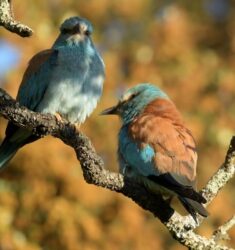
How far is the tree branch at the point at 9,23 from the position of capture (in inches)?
134

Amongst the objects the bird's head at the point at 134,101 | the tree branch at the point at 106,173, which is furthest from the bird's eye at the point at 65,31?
the tree branch at the point at 106,173

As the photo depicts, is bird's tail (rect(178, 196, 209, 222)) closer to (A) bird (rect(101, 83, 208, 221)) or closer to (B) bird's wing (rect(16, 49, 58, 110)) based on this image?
(A) bird (rect(101, 83, 208, 221))

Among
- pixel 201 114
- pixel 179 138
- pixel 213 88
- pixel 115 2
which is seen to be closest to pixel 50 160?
pixel 179 138

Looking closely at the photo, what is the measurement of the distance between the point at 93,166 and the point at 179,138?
39.4 inches

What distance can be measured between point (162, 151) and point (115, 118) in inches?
127

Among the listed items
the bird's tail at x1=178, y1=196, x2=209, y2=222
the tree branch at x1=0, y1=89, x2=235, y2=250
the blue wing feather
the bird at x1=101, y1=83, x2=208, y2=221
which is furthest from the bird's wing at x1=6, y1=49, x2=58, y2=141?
the bird's tail at x1=178, y1=196, x2=209, y2=222

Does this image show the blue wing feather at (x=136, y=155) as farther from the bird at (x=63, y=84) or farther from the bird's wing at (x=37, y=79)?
the bird's wing at (x=37, y=79)

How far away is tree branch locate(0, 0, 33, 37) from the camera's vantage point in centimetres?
340

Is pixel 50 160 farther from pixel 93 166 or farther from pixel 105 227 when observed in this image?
pixel 93 166

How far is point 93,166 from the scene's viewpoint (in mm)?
3922

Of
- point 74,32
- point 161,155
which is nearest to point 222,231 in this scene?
point 161,155

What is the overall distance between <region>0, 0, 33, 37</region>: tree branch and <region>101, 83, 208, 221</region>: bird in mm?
1244

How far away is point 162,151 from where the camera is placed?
15.4 ft

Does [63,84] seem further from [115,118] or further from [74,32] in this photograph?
[115,118]
